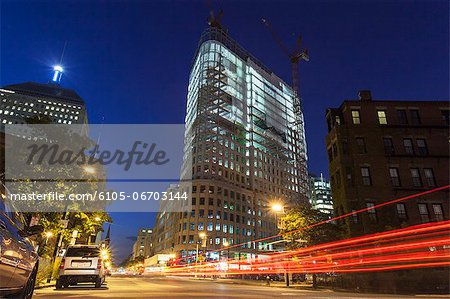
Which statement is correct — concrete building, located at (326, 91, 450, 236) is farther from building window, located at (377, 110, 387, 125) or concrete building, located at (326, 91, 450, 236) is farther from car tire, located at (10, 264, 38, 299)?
car tire, located at (10, 264, 38, 299)

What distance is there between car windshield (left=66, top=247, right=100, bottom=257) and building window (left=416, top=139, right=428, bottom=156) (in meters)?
31.5

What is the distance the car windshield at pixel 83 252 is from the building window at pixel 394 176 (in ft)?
91.6

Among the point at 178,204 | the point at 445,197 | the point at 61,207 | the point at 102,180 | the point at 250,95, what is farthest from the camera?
the point at 250,95

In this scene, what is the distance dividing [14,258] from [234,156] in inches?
4516

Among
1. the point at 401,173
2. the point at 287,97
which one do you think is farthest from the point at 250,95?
the point at 401,173

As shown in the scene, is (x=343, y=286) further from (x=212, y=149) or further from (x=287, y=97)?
(x=287, y=97)

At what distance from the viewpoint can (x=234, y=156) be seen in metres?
119

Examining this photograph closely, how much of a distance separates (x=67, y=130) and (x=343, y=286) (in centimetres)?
1925

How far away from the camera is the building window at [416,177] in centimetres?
3225

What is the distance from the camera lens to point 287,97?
17300cm

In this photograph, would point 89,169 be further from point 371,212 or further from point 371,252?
point 371,212

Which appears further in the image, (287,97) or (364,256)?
(287,97)

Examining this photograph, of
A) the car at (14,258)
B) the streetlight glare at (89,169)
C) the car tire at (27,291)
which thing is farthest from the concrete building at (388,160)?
the car at (14,258)

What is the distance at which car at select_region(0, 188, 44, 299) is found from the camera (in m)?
4.26
